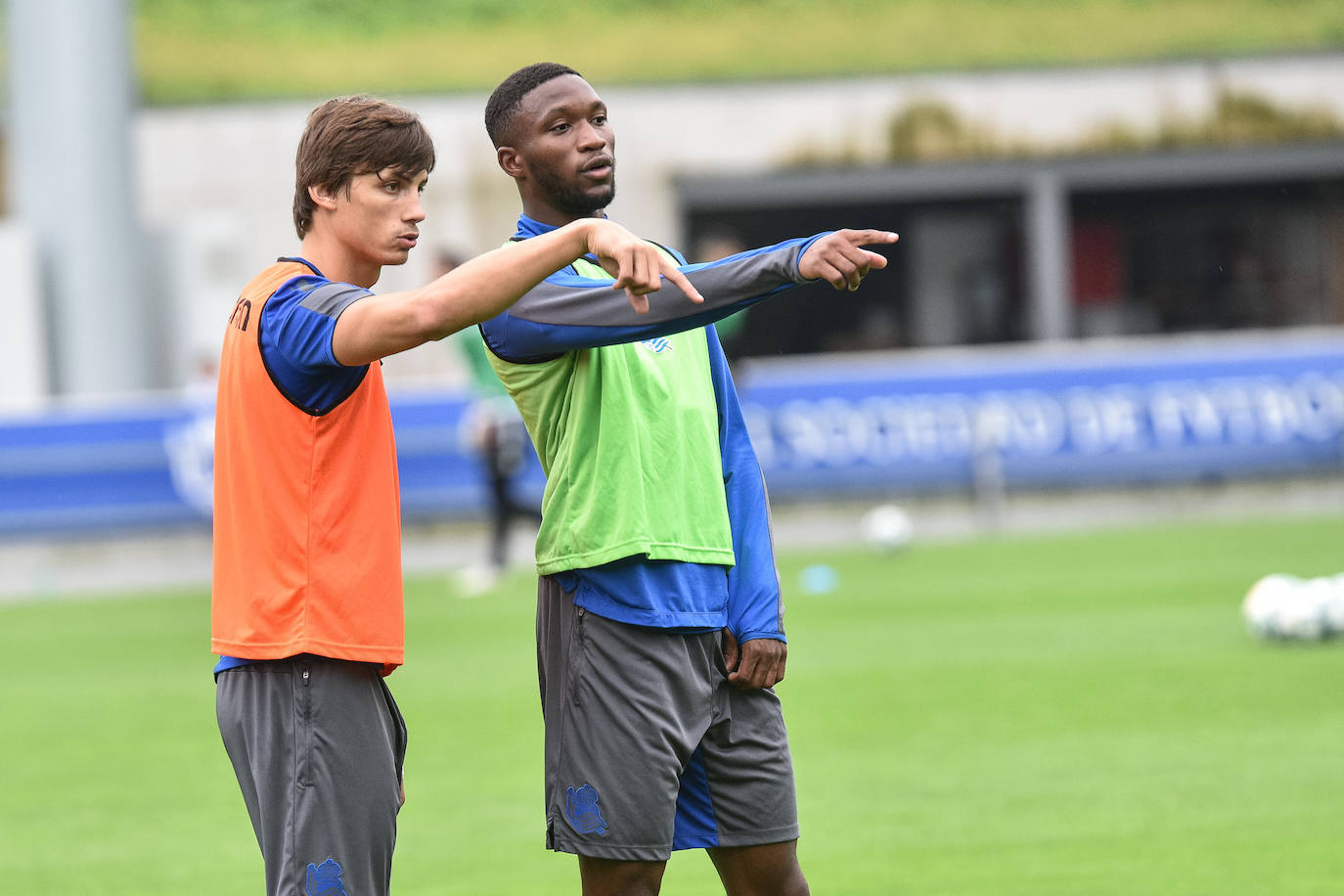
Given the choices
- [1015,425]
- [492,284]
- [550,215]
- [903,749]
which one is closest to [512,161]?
[550,215]

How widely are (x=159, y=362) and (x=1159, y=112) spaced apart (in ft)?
47.5

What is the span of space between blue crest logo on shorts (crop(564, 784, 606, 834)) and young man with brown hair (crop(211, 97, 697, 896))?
405 mm

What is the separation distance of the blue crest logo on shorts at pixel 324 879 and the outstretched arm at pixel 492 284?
0.93 metres

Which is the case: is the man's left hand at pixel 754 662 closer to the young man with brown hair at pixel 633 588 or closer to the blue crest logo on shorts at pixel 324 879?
the young man with brown hair at pixel 633 588

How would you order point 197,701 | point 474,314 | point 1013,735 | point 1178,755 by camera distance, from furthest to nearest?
1. point 197,701
2. point 1013,735
3. point 1178,755
4. point 474,314

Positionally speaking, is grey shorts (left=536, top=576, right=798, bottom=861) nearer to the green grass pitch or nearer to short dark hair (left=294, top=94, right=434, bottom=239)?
short dark hair (left=294, top=94, right=434, bottom=239)

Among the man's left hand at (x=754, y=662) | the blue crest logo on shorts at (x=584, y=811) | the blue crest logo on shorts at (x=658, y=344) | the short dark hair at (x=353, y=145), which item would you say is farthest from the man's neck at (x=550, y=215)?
the blue crest logo on shorts at (x=584, y=811)

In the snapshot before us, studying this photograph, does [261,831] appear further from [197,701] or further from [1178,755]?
[197,701]

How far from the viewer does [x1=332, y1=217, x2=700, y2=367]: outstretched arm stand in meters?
3.30

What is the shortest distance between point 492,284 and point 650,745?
1.07m

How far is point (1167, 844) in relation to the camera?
21.1ft

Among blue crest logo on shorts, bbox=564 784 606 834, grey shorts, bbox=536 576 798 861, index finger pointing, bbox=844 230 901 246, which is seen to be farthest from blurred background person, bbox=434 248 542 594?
index finger pointing, bbox=844 230 901 246

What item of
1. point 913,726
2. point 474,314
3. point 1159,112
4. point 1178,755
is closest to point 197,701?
point 913,726

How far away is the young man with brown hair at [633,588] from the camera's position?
12.8ft
